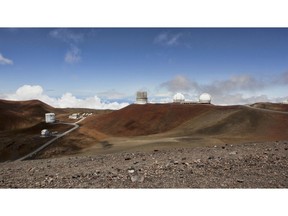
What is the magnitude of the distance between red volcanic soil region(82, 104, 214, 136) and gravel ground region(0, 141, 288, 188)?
1430 inches

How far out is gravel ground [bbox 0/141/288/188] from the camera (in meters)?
12.1

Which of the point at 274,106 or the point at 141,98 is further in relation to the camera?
the point at 141,98

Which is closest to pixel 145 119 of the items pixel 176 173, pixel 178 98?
pixel 178 98

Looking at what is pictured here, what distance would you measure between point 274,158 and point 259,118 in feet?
99.4

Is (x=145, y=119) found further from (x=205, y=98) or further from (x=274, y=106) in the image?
(x=274, y=106)

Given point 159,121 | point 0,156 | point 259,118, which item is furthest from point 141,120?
point 0,156

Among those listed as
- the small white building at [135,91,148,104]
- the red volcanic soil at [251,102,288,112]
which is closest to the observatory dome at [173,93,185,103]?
the small white building at [135,91,148,104]

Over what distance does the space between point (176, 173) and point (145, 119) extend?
142 feet

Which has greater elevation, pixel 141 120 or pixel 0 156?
pixel 141 120

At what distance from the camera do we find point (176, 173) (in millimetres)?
12867

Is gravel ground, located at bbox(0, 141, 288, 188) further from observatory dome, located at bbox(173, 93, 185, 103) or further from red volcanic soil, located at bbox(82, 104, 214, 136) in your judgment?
observatory dome, located at bbox(173, 93, 185, 103)

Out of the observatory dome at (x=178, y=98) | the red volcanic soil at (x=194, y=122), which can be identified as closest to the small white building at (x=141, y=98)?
the red volcanic soil at (x=194, y=122)

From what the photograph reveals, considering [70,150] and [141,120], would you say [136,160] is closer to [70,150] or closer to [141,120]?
[70,150]

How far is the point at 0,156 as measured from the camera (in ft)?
124
